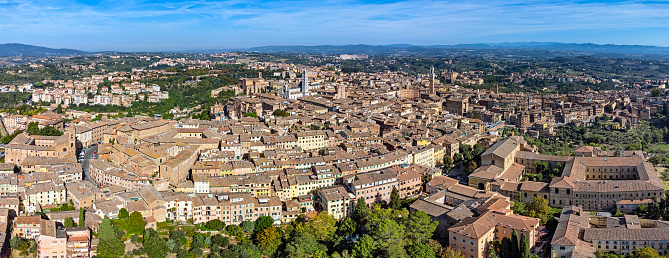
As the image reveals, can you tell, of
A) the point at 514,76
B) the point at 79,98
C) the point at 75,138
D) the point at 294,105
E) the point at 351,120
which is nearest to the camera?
the point at 75,138

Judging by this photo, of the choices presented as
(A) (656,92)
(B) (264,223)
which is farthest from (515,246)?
(A) (656,92)

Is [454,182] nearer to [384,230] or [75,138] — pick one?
[384,230]

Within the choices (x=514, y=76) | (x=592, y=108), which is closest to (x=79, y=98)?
(x=592, y=108)

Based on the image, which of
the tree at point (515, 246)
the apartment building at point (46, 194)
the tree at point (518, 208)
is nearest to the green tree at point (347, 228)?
the tree at point (515, 246)

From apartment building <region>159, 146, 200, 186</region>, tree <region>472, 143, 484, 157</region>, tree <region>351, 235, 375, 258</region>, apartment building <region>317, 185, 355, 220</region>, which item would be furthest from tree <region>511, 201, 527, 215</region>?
apartment building <region>159, 146, 200, 186</region>

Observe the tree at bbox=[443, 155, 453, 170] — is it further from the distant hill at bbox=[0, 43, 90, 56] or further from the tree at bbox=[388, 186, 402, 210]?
the distant hill at bbox=[0, 43, 90, 56]

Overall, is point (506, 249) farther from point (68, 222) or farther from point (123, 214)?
point (68, 222)
